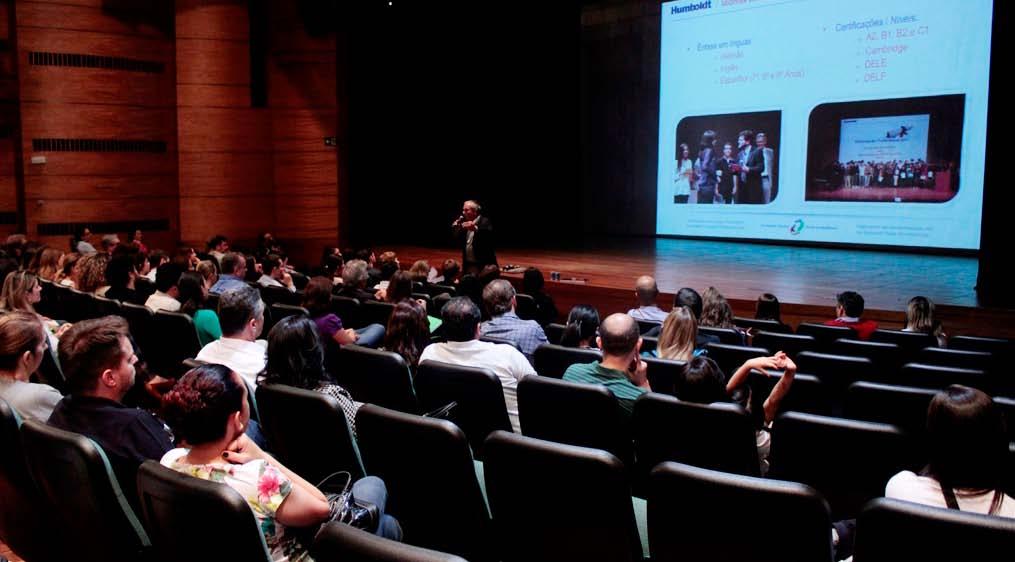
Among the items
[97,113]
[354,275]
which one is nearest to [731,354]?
[354,275]

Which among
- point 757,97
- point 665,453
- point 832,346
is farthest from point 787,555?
point 757,97

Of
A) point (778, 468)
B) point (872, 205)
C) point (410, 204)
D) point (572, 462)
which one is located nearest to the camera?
point (572, 462)

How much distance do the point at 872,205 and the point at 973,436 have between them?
10390mm

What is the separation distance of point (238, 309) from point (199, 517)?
203 cm

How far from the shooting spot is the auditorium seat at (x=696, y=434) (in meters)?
2.74

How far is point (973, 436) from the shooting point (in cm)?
203

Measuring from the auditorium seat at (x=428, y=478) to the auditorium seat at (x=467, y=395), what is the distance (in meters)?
0.76

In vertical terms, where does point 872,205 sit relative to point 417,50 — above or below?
below

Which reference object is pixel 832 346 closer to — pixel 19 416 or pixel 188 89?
pixel 19 416

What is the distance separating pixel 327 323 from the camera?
4.69 m

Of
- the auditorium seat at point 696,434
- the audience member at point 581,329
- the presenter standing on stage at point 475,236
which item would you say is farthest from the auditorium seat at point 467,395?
the presenter standing on stage at point 475,236

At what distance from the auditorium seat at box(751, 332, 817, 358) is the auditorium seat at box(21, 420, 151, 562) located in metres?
3.75

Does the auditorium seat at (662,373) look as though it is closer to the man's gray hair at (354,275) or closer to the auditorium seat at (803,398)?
the auditorium seat at (803,398)

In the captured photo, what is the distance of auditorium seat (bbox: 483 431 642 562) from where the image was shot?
6.95ft
